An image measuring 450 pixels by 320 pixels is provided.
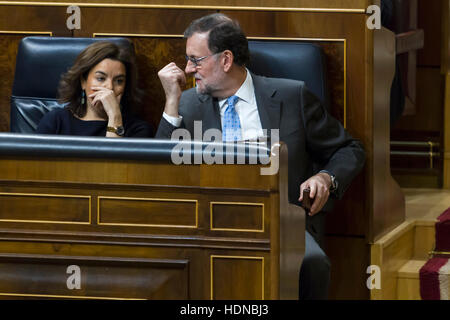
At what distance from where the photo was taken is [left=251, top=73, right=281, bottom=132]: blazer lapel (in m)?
1.94

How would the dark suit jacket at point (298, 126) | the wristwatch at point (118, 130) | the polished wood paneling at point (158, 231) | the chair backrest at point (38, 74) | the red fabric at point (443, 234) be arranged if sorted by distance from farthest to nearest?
the red fabric at point (443, 234)
the chair backrest at point (38, 74)
the wristwatch at point (118, 130)
the dark suit jacket at point (298, 126)
the polished wood paneling at point (158, 231)

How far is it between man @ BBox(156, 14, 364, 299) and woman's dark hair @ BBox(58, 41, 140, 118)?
0.16 m

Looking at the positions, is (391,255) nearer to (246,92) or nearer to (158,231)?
(246,92)

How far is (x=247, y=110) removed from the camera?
197cm

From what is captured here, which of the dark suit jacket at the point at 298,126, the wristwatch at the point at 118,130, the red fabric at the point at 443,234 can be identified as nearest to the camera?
the dark suit jacket at the point at 298,126

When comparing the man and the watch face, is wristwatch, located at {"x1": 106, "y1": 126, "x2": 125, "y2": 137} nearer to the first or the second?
the watch face

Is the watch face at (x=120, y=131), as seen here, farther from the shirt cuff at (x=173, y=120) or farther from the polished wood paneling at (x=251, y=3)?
the polished wood paneling at (x=251, y=3)

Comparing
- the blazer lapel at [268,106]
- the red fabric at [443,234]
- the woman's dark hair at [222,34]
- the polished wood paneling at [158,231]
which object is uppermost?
the woman's dark hair at [222,34]

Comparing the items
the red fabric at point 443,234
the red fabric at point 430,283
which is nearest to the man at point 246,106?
the red fabric at point 430,283

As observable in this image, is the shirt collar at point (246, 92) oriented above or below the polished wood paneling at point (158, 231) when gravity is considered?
above

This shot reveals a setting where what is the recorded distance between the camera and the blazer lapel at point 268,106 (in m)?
1.94

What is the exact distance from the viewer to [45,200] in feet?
4.68

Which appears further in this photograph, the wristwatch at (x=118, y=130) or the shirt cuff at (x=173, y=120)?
the wristwatch at (x=118, y=130)

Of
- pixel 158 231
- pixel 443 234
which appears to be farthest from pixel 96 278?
pixel 443 234
